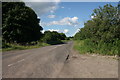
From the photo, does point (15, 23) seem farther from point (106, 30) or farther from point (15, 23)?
point (106, 30)

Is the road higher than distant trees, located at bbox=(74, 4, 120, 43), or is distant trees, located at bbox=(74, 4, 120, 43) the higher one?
distant trees, located at bbox=(74, 4, 120, 43)

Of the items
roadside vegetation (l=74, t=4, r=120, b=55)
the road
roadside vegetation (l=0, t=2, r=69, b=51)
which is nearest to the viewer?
the road

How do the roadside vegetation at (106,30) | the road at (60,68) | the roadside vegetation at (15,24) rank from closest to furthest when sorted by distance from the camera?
the road at (60,68)
the roadside vegetation at (106,30)
the roadside vegetation at (15,24)

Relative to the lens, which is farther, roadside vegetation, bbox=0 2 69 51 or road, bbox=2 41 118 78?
roadside vegetation, bbox=0 2 69 51

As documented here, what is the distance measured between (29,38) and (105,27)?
29973mm

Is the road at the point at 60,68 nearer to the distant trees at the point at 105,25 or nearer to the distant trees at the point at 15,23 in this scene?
the distant trees at the point at 105,25

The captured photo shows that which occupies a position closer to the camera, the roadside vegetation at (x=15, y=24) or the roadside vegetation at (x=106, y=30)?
the roadside vegetation at (x=106, y=30)

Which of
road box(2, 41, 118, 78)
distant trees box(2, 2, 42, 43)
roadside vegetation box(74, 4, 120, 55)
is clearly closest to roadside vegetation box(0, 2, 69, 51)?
distant trees box(2, 2, 42, 43)

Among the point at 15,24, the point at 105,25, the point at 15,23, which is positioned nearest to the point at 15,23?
the point at 15,23

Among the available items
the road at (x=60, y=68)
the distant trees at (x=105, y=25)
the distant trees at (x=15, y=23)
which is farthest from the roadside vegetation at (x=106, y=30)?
the distant trees at (x=15, y=23)

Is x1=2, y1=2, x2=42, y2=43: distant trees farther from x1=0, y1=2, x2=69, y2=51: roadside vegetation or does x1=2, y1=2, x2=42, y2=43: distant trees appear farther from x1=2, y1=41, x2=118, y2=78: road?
x1=2, y1=41, x2=118, y2=78: road

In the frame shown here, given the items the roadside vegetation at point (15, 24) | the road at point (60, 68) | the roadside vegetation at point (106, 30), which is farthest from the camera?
the roadside vegetation at point (15, 24)

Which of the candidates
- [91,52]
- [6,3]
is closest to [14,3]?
[6,3]

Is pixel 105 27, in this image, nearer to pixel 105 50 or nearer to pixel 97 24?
pixel 97 24
